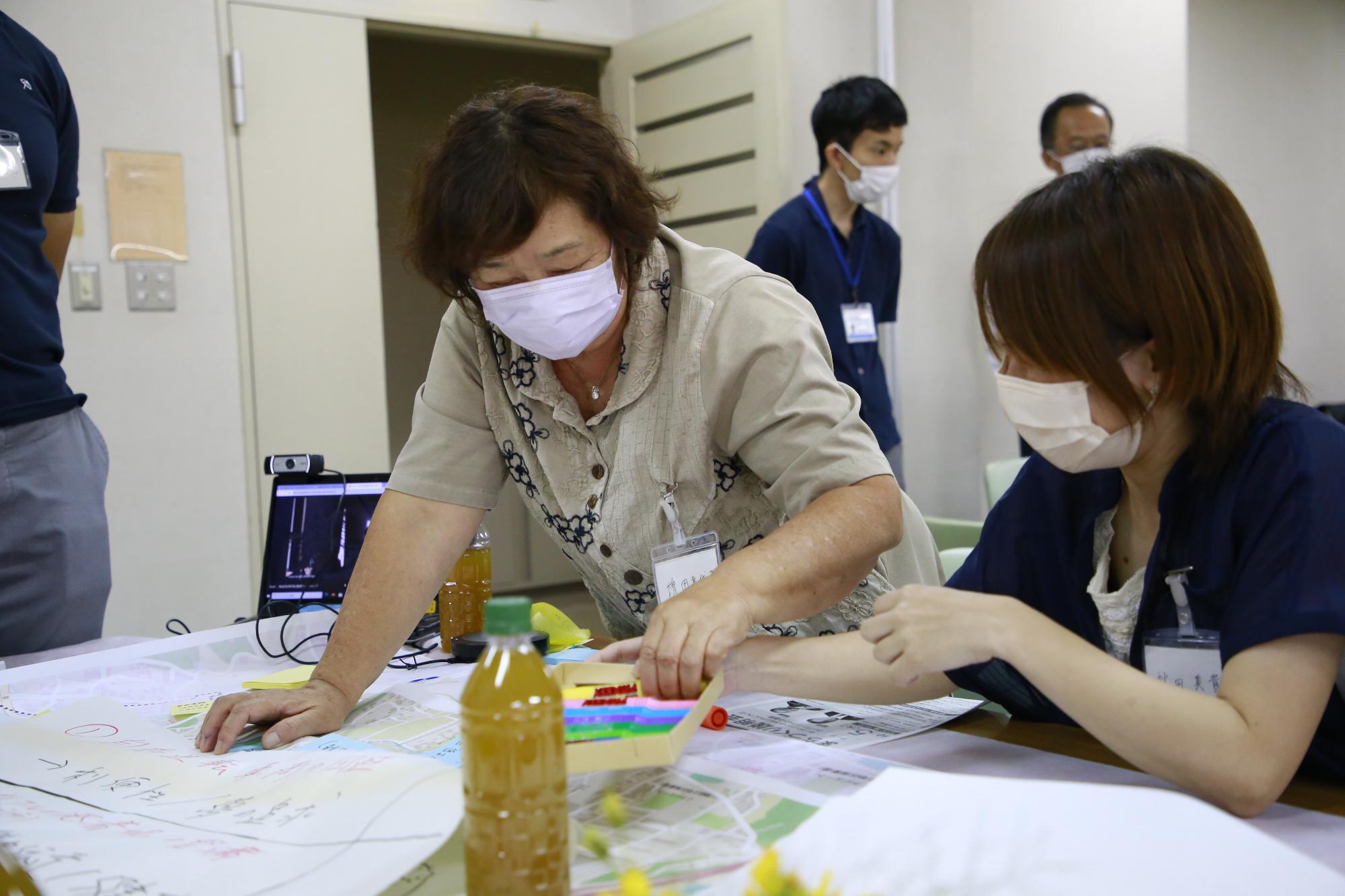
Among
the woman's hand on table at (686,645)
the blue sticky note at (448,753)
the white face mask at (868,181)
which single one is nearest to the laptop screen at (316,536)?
the blue sticky note at (448,753)

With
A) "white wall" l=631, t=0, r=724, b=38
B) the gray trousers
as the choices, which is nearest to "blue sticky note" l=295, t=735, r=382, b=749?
the gray trousers

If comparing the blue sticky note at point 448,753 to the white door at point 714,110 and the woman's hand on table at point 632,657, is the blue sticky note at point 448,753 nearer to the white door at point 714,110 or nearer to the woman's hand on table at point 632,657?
the woman's hand on table at point 632,657

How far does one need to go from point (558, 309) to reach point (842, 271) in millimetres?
2104

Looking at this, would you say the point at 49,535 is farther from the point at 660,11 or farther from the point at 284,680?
the point at 660,11

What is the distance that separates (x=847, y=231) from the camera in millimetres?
3301

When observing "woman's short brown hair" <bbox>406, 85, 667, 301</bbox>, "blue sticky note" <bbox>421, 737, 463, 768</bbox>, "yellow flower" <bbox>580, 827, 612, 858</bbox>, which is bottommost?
"blue sticky note" <bbox>421, 737, 463, 768</bbox>

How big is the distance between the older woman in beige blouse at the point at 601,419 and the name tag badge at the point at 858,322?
5.67 ft

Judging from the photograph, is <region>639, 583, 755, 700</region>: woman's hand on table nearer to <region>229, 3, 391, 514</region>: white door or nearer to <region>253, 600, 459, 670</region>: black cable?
<region>253, 600, 459, 670</region>: black cable

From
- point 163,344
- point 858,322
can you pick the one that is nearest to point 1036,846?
Answer: point 858,322

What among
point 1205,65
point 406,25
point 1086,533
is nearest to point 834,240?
point 1205,65

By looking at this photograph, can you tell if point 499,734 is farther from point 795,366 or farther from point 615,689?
point 795,366

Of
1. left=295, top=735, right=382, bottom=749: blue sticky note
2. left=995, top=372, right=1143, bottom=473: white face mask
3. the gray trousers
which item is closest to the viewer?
left=995, top=372, right=1143, bottom=473: white face mask

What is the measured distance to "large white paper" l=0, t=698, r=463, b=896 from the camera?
736 millimetres

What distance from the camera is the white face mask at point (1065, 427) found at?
97cm
